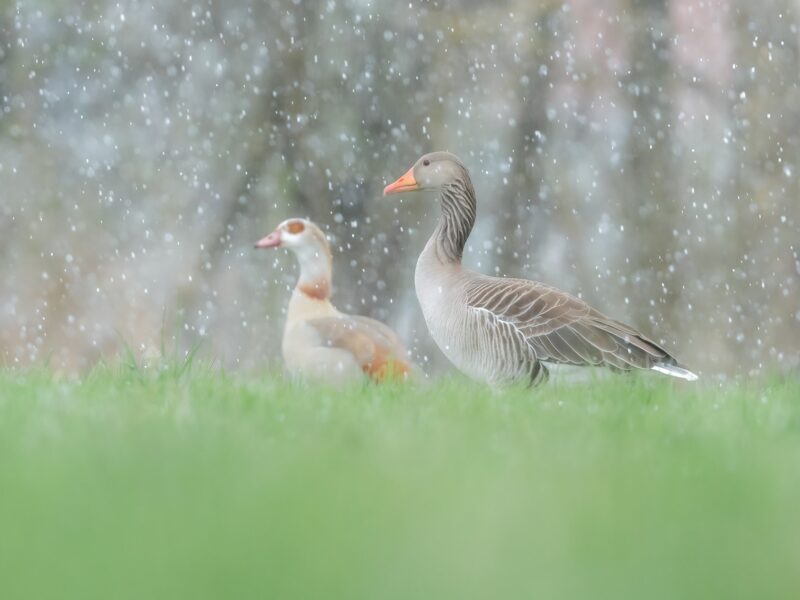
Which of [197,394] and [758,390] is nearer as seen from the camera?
[197,394]

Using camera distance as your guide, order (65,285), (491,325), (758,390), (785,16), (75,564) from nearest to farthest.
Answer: (75,564), (758,390), (491,325), (785,16), (65,285)

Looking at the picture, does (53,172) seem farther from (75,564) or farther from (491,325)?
(75,564)

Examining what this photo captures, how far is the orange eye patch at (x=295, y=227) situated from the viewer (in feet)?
23.0

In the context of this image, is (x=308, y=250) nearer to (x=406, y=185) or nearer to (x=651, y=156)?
(x=406, y=185)

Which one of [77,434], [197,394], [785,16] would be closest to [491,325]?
[197,394]

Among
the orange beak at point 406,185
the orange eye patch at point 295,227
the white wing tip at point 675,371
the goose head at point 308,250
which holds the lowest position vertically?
the white wing tip at point 675,371

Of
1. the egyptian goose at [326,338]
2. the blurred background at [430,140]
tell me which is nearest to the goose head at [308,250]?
the egyptian goose at [326,338]

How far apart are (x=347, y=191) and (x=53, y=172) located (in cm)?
251

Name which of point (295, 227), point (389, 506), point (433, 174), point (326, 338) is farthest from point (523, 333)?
point (389, 506)

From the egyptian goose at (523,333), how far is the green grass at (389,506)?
78.6 inches

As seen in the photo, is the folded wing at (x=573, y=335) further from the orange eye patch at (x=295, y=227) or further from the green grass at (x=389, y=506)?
the green grass at (x=389, y=506)

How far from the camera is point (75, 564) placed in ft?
6.34

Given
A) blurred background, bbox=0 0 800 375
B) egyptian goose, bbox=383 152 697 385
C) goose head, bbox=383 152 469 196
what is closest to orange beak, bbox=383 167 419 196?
goose head, bbox=383 152 469 196

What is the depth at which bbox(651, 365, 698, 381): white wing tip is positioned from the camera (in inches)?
222
